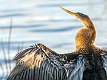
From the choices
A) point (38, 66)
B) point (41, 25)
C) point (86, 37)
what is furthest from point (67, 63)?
point (41, 25)

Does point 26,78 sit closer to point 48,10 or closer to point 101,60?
point 101,60

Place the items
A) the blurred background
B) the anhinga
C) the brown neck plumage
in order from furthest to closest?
the blurred background, the brown neck plumage, the anhinga

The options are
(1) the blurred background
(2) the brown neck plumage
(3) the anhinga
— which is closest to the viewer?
(3) the anhinga

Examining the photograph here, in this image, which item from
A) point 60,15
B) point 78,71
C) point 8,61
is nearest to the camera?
point 78,71

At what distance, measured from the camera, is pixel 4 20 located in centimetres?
477

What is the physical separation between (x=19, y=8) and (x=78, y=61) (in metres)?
2.59

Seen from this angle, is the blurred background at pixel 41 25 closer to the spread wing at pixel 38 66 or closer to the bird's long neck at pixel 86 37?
the spread wing at pixel 38 66

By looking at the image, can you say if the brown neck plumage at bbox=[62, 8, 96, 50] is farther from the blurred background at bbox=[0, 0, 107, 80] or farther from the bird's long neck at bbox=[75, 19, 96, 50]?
the blurred background at bbox=[0, 0, 107, 80]

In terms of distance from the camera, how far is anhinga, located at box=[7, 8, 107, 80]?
274 cm

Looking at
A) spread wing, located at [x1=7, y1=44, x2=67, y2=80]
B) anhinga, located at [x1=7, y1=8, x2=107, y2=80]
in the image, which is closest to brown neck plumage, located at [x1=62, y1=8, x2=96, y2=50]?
anhinga, located at [x1=7, y1=8, x2=107, y2=80]

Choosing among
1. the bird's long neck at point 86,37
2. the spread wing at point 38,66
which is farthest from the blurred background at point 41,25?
the bird's long neck at point 86,37

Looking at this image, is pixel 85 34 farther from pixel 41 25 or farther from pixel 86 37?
pixel 41 25

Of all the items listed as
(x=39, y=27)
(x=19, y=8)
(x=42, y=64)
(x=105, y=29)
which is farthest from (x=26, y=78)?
(x=19, y=8)

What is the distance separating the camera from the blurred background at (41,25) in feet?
10.7
